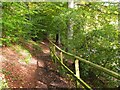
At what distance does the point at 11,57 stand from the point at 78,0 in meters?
6.92

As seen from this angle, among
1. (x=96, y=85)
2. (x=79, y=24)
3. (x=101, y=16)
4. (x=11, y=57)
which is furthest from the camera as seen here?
(x=101, y=16)

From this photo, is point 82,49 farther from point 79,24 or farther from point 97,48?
point 79,24

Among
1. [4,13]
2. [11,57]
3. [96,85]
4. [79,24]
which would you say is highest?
[4,13]

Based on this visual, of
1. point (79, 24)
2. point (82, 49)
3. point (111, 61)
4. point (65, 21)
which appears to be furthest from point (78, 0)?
point (111, 61)

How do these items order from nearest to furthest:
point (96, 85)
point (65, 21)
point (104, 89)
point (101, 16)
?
1. point (104, 89)
2. point (96, 85)
3. point (65, 21)
4. point (101, 16)

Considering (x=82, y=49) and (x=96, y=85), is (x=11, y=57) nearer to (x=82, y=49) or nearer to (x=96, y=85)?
(x=82, y=49)

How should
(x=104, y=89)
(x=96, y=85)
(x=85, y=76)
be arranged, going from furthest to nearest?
(x=85, y=76) → (x=96, y=85) → (x=104, y=89)

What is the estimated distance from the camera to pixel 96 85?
25.0 feet

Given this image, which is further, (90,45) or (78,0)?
(78,0)

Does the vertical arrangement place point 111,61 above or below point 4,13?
below

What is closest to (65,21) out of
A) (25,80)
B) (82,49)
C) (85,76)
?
(82,49)

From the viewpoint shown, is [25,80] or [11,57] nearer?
[25,80]

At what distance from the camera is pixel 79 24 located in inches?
402

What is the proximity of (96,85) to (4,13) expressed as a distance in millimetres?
4657
